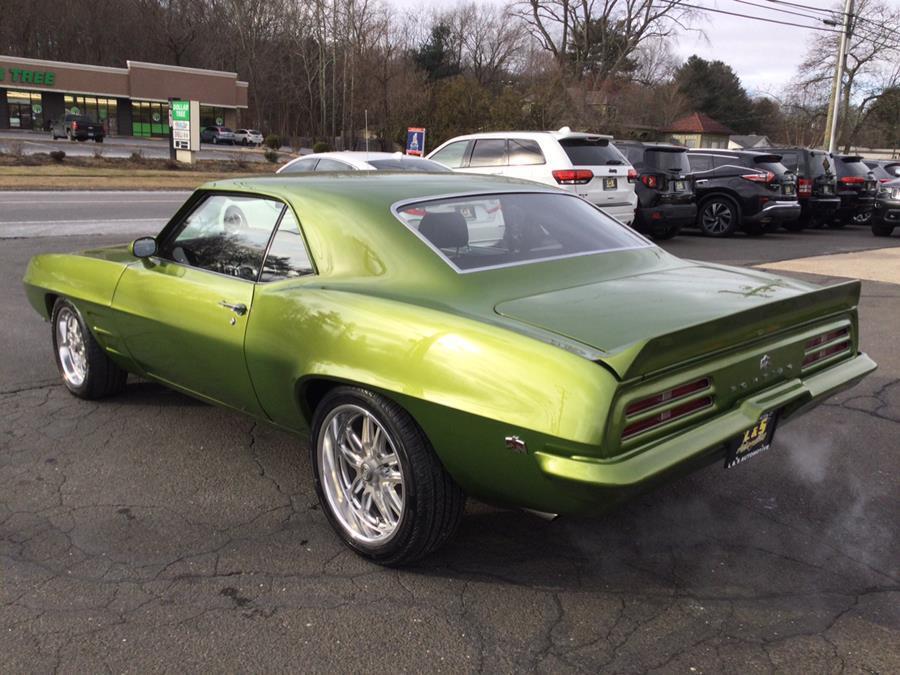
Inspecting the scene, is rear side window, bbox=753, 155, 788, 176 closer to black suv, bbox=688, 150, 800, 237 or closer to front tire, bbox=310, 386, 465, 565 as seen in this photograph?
black suv, bbox=688, 150, 800, 237

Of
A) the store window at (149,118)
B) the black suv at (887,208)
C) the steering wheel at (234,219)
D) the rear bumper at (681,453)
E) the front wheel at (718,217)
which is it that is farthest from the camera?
the store window at (149,118)

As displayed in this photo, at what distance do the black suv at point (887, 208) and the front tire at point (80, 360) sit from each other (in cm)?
1610

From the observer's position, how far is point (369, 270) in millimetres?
3270

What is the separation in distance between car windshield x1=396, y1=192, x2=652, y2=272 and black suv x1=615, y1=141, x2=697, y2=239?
9.30 metres

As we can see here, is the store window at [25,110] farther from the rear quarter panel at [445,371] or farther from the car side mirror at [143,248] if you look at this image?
the rear quarter panel at [445,371]

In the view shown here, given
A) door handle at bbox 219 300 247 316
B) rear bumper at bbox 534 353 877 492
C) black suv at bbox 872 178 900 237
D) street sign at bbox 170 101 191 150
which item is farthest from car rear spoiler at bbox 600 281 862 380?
street sign at bbox 170 101 191 150

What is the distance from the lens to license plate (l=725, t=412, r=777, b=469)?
114 inches

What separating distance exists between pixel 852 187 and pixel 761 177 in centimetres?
496

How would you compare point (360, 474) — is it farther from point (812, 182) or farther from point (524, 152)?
point (812, 182)

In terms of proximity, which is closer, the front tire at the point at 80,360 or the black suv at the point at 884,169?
the front tire at the point at 80,360

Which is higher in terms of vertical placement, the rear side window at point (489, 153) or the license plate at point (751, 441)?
the rear side window at point (489, 153)

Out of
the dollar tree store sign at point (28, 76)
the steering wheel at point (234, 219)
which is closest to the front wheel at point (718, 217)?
the steering wheel at point (234, 219)

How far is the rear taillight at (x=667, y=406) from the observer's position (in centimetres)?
257

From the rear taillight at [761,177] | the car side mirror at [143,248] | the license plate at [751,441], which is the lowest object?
the license plate at [751,441]
